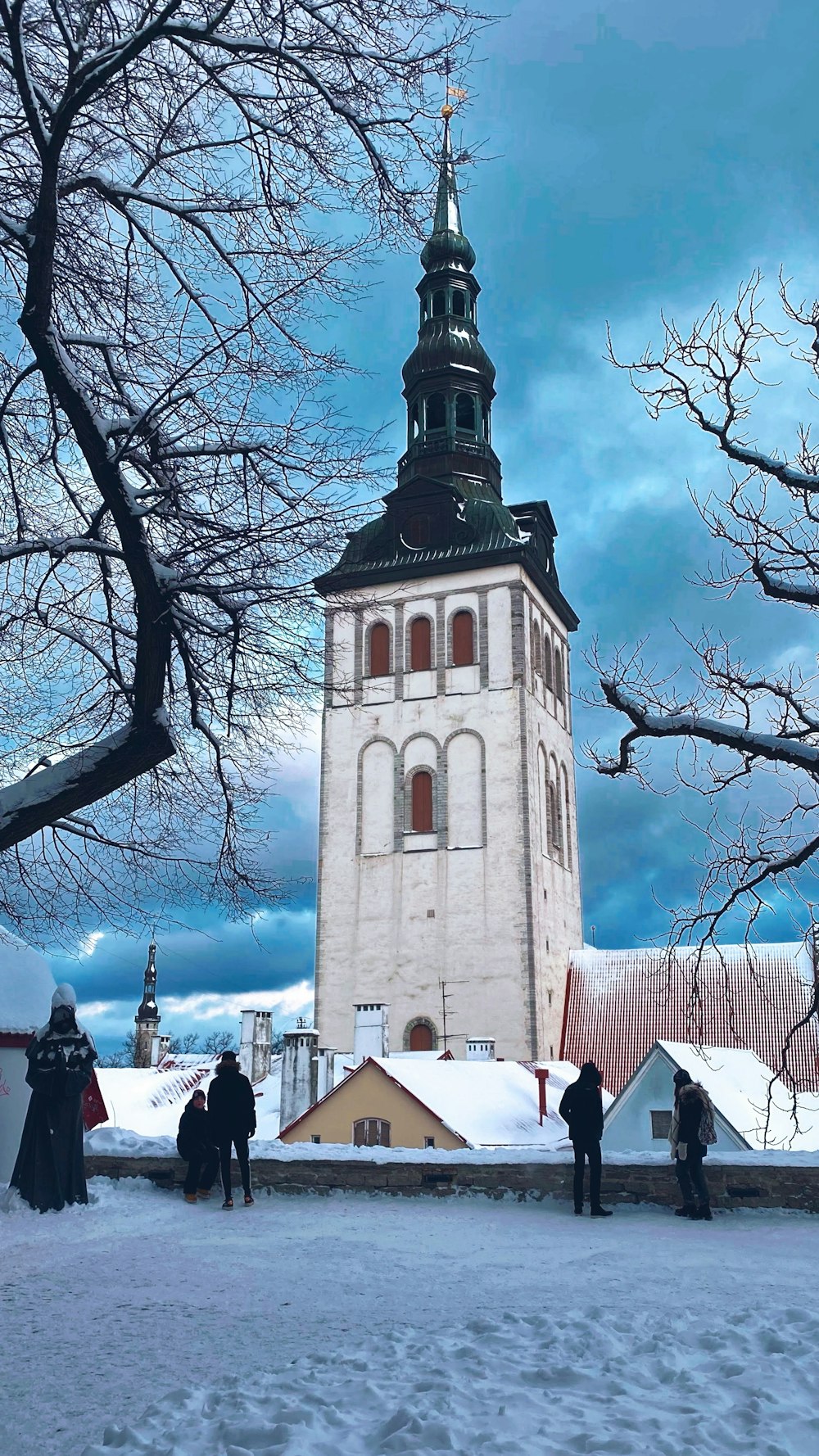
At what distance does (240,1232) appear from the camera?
8312 mm

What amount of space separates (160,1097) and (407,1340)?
1132 inches

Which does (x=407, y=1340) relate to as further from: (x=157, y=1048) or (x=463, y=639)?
(x=157, y=1048)

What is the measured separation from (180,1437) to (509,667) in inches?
1317

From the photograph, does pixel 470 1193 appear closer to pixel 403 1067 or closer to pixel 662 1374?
pixel 662 1374

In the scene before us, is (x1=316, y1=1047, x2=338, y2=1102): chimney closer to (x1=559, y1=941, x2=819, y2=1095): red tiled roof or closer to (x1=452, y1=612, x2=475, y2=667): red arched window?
(x1=559, y1=941, x2=819, y2=1095): red tiled roof

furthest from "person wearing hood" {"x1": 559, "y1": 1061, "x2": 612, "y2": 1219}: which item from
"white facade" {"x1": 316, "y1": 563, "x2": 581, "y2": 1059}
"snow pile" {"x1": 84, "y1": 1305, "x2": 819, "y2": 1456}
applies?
"white facade" {"x1": 316, "y1": 563, "x2": 581, "y2": 1059}

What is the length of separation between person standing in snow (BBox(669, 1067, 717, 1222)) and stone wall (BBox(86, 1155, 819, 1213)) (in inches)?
11.7

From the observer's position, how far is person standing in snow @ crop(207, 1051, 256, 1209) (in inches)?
376

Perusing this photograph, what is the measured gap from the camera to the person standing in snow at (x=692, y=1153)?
9.08m

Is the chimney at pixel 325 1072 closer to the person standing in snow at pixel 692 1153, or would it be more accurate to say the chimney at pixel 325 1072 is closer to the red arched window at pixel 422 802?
the red arched window at pixel 422 802

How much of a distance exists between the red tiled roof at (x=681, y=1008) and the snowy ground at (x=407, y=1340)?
24285 mm

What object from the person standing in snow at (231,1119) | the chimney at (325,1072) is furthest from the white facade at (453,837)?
the person standing in snow at (231,1119)

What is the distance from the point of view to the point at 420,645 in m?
38.4

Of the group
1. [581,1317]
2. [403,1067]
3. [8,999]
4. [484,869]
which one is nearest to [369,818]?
[484,869]
